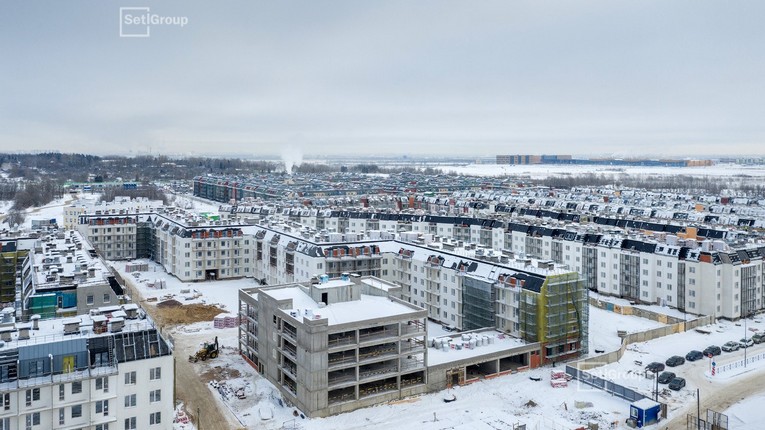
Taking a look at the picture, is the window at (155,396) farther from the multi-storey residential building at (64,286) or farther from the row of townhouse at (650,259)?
the row of townhouse at (650,259)

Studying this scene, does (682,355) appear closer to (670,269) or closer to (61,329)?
(670,269)

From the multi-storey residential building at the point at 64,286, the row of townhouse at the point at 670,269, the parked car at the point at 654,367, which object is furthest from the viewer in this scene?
the row of townhouse at the point at 670,269

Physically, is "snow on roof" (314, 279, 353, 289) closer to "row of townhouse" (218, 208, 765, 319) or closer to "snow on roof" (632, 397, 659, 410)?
"row of townhouse" (218, 208, 765, 319)

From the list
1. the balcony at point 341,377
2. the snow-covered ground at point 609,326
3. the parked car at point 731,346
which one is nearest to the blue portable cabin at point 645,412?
the snow-covered ground at point 609,326

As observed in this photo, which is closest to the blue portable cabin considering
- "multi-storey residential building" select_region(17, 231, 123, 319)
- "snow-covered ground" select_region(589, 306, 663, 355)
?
"snow-covered ground" select_region(589, 306, 663, 355)

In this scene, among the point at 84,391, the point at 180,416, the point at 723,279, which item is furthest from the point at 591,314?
the point at 84,391

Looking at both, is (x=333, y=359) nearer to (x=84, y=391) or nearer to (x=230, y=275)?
(x=84, y=391)
